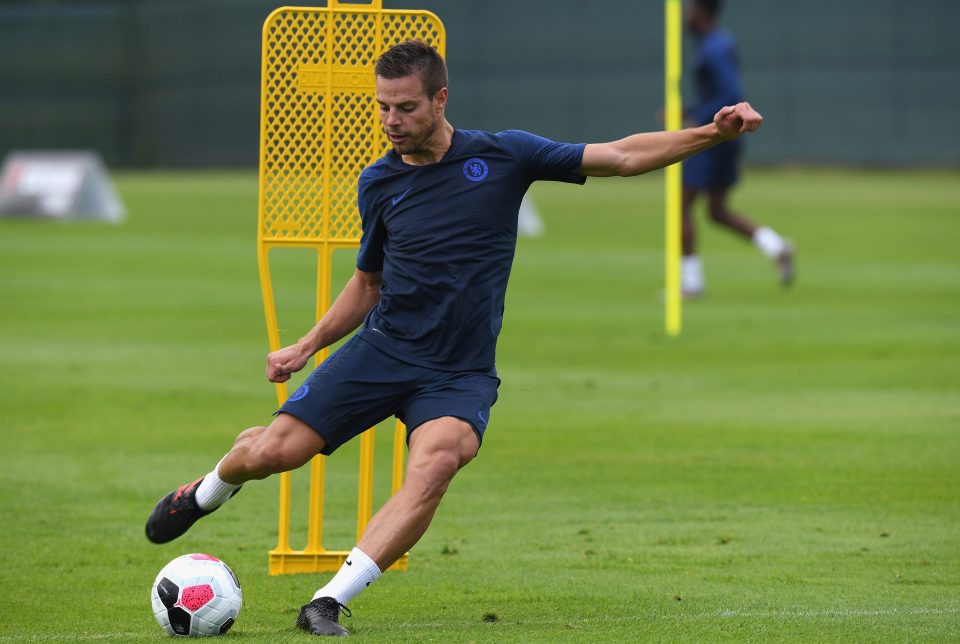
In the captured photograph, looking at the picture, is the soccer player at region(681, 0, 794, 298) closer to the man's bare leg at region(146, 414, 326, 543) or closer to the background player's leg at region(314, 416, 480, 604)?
the man's bare leg at region(146, 414, 326, 543)

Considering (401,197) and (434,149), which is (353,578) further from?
(434,149)

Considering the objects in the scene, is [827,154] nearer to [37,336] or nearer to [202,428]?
[37,336]

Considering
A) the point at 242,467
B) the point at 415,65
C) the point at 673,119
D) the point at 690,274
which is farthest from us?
the point at 690,274

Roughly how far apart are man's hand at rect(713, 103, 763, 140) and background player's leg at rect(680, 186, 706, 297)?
10.4m

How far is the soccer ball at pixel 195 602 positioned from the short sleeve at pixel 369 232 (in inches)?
48.3

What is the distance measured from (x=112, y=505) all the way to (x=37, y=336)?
695 centimetres

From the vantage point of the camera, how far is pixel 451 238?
18.4 feet

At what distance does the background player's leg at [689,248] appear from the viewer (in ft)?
52.3

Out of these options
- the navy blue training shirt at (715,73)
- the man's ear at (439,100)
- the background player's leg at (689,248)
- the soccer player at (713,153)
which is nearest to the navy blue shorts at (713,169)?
the soccer player at (713,153)

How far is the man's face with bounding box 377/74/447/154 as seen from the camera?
5.45 metres

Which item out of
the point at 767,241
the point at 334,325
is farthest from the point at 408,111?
the point at 767,241

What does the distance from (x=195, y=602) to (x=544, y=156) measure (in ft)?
6.41

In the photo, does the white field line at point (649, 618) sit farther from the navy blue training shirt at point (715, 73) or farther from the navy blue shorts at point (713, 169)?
the navy blue shorts at point (713, 169)

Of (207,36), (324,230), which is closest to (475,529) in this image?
(324,230)
